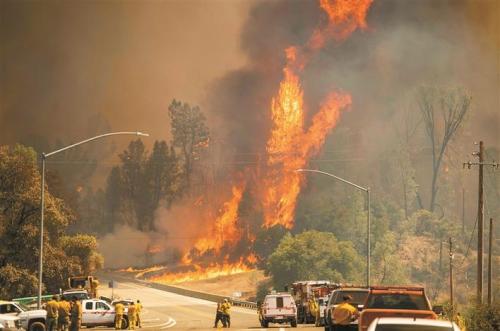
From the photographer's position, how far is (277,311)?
191ft

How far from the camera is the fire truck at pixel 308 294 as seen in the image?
67375 mm

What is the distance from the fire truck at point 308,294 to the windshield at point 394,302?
34.9m

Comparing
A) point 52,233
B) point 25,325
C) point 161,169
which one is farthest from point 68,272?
point 161,169

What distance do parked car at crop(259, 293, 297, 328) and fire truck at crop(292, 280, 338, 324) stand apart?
7.96 metres

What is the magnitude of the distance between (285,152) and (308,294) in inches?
4132

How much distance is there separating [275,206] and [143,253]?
2584cm

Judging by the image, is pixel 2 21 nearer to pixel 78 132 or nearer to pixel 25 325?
pixel 78 132

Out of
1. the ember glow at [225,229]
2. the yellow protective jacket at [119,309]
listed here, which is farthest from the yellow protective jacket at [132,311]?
the ember glow at [225,229]

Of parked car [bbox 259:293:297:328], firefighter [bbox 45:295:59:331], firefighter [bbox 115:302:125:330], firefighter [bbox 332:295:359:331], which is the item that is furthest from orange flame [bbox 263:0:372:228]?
firefighter [bbox 332:295:359:331]

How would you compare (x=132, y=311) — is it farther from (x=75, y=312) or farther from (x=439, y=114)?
(x=439, y=114)

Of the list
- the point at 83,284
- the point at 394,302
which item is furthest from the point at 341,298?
the point at 83,284

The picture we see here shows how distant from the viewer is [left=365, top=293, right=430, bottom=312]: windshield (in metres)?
31.3

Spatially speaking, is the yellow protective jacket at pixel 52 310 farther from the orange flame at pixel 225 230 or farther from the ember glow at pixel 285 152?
the orange flame at pixel 225 230

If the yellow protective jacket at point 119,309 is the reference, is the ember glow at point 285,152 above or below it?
above
